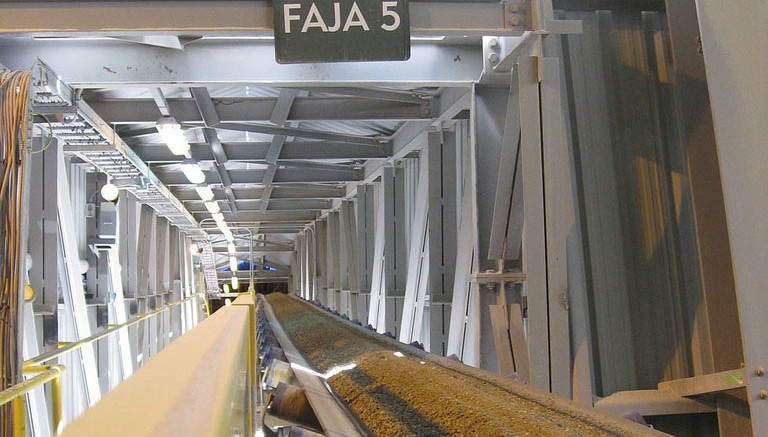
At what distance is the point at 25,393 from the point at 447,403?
2.59m

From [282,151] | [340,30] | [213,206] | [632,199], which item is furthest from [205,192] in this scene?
[340,30]

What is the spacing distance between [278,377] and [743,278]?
7.42ft

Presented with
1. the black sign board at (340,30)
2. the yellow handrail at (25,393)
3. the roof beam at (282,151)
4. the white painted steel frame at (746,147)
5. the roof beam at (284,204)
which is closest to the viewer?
the white painted steel frame at (746,147)

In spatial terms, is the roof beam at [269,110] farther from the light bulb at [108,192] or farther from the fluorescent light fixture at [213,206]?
the fluorescent light fixture at [213,206]

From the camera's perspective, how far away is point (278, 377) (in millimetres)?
4062

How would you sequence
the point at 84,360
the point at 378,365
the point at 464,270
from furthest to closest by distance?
the point at 84,360 → the point at 464,270 → the point at 378,365

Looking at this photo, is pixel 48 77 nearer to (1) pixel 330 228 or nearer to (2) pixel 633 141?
(2) pixel 633 141

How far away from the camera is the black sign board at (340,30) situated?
11.8 ft

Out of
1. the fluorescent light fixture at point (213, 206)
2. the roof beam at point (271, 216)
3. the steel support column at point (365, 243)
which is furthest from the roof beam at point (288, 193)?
the steel support column at point (365, 243)

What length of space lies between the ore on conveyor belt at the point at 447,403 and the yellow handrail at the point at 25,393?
4.37 ft

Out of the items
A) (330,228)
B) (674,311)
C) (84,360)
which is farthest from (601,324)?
(330,228)

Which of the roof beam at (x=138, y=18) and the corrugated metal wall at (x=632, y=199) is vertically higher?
the roof beam at (x=138, y=18)

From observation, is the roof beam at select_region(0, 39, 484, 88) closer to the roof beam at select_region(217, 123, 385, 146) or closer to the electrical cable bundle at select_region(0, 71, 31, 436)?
the electrical cable bundle at select_region(0, 71, 31, 436)

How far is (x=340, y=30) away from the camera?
3.60 m
